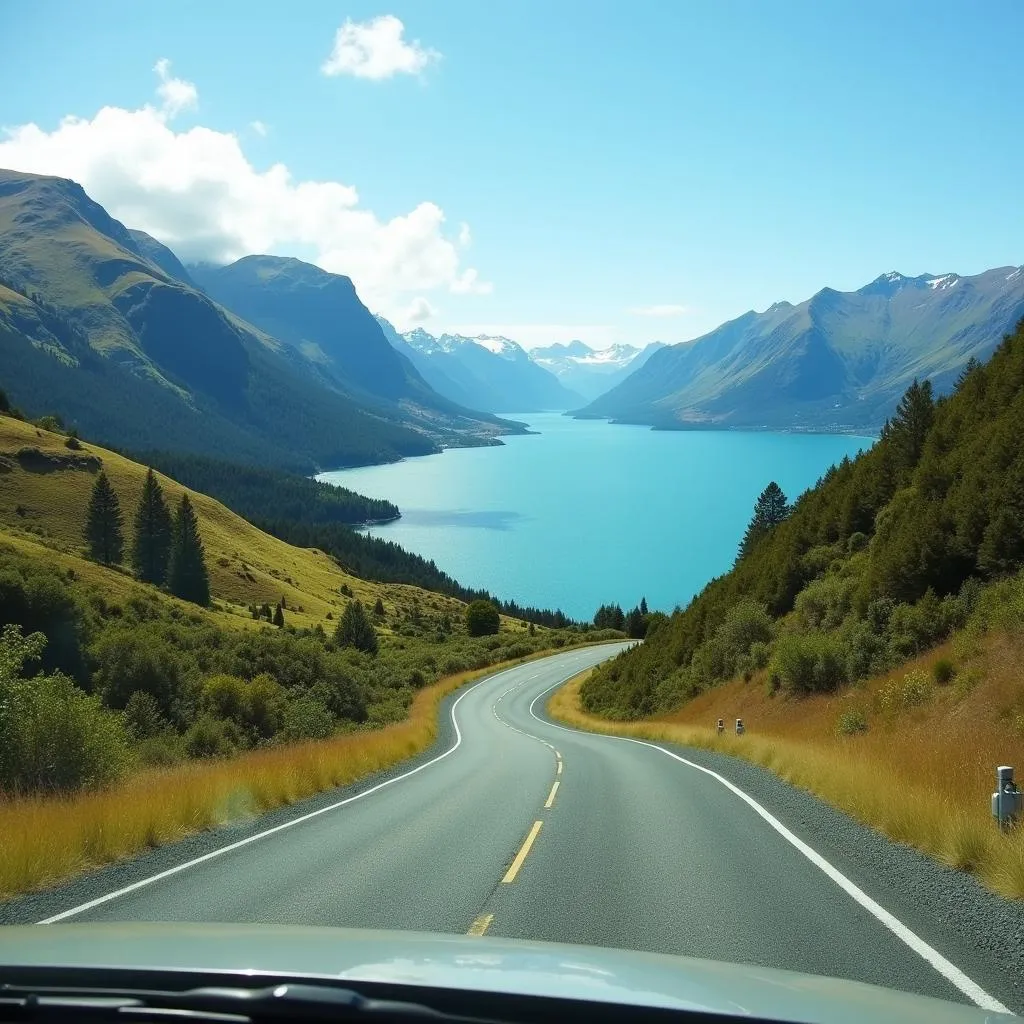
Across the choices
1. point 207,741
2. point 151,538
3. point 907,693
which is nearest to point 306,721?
point 207,741

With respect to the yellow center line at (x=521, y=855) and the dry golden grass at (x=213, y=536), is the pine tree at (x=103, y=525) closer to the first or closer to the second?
the dry golden grass at (x=213, y=536)

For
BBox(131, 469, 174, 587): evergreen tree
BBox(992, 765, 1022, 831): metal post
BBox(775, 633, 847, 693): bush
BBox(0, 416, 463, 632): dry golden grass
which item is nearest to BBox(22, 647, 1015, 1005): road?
BBox(992, 765, 1022, 831): metal post

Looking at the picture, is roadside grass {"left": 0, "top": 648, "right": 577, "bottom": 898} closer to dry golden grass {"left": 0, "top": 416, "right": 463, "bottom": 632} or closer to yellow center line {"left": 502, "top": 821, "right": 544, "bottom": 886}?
yellow center line {"left": 502, "top": 821, "right": 544, "bottom": 886}

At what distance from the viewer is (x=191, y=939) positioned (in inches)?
165

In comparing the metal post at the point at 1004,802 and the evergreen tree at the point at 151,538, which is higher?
the evergreen tree at the point at 151,538

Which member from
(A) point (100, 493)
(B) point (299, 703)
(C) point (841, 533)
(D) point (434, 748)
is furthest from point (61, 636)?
(A) point (100, 493)

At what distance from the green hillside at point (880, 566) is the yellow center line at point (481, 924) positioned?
45.5 ft

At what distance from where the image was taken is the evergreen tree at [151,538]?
304 ft

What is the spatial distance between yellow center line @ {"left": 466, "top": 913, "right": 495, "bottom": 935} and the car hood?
6.31ft

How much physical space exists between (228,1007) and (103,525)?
95.4m

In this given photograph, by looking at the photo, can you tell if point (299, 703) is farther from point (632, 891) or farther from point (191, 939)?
point (191, 939)

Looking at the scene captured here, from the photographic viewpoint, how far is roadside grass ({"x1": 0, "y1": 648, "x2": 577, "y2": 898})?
323 inches

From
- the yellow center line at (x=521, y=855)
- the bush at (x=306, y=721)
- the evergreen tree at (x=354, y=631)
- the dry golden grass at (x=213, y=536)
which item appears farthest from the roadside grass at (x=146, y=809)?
the dry golden grass at (x=213, y=536)

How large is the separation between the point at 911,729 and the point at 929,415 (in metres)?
21.1
